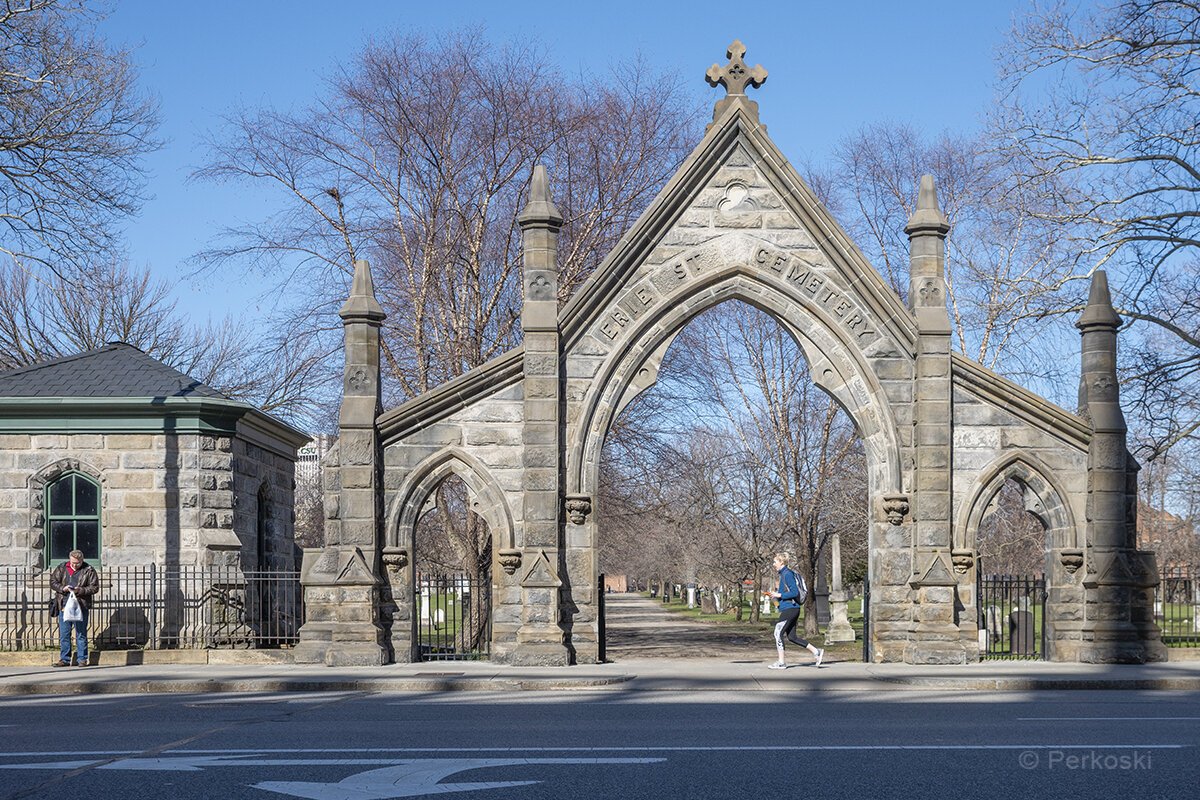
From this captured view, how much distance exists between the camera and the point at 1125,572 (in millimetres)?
19234

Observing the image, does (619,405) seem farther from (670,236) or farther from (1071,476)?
(1071,476)

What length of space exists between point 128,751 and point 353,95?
2168 cm

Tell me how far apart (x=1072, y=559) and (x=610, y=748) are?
37.6ft

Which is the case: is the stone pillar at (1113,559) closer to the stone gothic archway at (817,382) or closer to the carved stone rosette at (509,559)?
the stone gothic archway at (817,382)

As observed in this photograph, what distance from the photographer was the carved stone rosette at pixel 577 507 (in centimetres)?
1923

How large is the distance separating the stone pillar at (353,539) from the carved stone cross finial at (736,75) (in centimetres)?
586

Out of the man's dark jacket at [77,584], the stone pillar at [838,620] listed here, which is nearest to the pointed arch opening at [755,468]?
the stone pillar at [838,620]

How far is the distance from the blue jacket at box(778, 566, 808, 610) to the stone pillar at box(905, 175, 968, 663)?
1664 millimetres

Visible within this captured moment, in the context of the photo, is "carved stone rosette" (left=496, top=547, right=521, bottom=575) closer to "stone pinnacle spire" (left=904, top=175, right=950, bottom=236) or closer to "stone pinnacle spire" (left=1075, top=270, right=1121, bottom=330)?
"stone pinnacle spire" (left=904, top=175, right=950, bottom=236)

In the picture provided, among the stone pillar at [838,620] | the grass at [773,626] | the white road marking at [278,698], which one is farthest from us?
the stone pillar at [838,620]

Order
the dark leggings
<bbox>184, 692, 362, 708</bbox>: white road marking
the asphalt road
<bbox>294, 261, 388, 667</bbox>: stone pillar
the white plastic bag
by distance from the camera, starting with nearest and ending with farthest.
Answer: the asphalt road < <bbox>184, 692, 362, 708</bbox>: white road marking < the dark leggings < <bbox>294, 261, 388, 667</bbox>: stone pillar < the white plastic bag

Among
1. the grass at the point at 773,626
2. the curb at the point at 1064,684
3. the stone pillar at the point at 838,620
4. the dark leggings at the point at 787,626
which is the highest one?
the dark leggings at the point at 787,626

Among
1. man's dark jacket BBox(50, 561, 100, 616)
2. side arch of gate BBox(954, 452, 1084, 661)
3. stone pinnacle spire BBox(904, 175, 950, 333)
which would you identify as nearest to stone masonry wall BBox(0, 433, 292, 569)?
man's dark jacket BBox(50, 561, 100, 616)

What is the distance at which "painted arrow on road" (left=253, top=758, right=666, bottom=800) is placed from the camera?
26.8ft
